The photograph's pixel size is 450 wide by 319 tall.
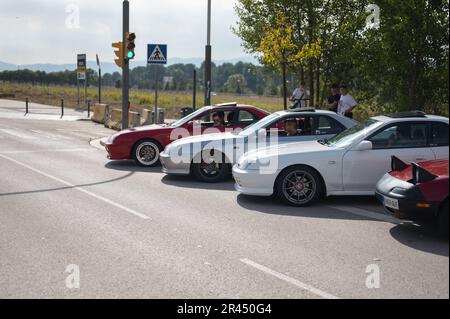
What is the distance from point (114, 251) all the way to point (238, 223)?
202cm

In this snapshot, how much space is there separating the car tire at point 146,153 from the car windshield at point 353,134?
16.5 feet

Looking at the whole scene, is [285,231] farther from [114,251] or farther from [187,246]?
[114,251]

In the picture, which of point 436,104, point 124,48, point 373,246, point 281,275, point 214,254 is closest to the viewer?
point 281,275

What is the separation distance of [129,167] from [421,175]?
26.1ft

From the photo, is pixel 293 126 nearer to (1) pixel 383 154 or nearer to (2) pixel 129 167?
(1) pixel 383 154

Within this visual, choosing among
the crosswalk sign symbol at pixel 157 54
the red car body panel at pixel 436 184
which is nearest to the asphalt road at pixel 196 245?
the red car body panel at pixel 436 184

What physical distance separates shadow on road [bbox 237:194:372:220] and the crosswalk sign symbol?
1012cm

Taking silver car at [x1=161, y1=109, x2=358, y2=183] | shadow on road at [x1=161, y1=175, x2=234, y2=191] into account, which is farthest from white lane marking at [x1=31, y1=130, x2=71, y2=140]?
silver car at [x1=161, y1=109, x2=358, y2=183]

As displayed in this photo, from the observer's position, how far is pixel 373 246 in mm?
6645

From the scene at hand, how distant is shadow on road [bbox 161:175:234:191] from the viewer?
35.4 feet

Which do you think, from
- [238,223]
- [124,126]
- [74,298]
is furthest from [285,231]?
[124,126]

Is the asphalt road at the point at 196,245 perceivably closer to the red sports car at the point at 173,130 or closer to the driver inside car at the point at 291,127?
the driver inside car at the point at 291,127

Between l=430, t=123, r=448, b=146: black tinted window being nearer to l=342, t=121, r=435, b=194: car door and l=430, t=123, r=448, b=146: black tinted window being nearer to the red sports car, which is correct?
l=342, t=121, r=435, b=194: car door

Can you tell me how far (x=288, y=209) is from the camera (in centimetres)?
878
